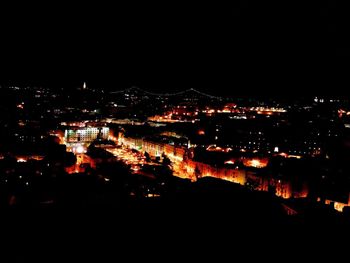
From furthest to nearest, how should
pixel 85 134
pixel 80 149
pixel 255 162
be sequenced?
pixel 85 134 < pixel 80 149 < pixel 255 162

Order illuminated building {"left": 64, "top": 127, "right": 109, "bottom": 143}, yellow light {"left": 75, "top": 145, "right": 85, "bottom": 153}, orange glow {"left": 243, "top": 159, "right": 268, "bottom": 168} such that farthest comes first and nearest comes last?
illuminated building {"left": 64, "top": 127, "right": 109, "bottom": 143}, yellow light {"left": 75, "top": 145, "right": 85, "bottom": 153}, orange glow {"left": 243, "top": 159, "right": 268, "bottom": 168}

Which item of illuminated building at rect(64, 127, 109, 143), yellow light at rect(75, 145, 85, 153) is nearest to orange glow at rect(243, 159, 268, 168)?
yellow light at rect(75, 145, 85, 153)

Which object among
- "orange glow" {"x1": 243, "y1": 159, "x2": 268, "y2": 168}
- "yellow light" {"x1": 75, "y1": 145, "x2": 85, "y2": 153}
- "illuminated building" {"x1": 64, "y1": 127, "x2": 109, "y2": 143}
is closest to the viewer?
"orange glow" {"x1": 243, "y1": 159, "x2": 268, "y2": 168}

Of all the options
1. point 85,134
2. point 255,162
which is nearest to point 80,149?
point 85,134

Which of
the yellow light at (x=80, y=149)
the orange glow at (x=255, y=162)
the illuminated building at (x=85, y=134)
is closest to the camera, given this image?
the orange glow at (x=255, y=162)

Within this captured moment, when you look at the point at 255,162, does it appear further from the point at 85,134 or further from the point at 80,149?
the point at 85,134

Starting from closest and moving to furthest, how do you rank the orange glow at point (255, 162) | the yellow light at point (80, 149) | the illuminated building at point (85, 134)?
the orange glow at point (255, 162) < the yellow light at point (80, 149) < the illuminated building at point (85, 134)

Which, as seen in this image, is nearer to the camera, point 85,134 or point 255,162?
point 255,162

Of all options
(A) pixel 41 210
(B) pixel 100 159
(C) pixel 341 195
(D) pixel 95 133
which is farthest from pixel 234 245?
(D) pixel 95 133

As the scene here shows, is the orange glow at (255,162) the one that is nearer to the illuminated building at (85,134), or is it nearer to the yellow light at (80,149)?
the yellow light at (80,149)

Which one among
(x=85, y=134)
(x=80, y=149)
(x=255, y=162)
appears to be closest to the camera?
(x=255, y=162)

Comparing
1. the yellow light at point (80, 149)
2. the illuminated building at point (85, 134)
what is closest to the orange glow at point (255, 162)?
the yellow light at point (80, 149)

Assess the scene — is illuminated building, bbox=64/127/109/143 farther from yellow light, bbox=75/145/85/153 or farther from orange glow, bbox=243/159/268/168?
orange glow, bbox=243/159/268/168
